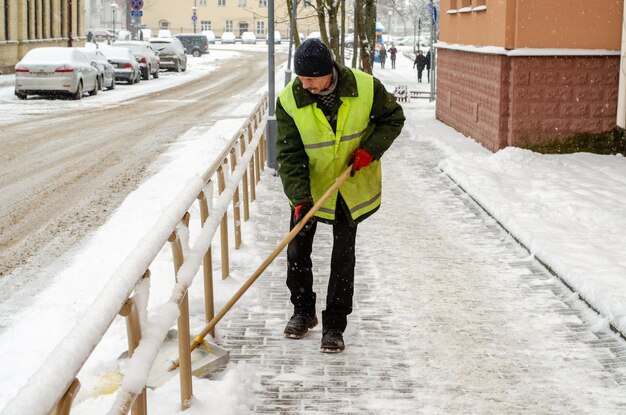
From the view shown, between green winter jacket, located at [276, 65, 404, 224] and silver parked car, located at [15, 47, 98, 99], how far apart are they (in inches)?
938

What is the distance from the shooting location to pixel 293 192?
18.9 feet

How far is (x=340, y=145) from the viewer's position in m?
5.76

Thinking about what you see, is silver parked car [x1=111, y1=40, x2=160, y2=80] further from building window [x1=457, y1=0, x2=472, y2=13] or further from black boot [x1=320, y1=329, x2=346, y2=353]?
black boot [x1=320, y1=329, x2=346, y2=353]

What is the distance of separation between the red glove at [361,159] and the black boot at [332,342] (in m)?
0.98

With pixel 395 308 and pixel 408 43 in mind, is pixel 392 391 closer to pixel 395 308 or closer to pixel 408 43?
pixel 395 308

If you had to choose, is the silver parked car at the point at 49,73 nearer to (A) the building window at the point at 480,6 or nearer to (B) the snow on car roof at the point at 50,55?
(B) the snow on car roof at the point at 50,55

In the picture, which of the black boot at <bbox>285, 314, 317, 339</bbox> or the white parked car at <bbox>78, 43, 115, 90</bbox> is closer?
the black boot at <bbox>285, 314, 317, 339</bbox>

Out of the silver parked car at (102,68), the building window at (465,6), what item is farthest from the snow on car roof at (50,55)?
the building window at (465,6)

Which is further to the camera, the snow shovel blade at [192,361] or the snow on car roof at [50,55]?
the snow on car roof at [50,55]

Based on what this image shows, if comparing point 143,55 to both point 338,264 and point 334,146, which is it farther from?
point 334,146

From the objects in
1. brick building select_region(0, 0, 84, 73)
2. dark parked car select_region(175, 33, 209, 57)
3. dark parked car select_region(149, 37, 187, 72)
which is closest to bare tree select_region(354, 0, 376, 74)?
brick building select_region(0, 0, 84, 73)

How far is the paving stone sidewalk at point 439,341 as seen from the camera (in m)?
5.14

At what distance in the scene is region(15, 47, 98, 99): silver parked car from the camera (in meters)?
28.4

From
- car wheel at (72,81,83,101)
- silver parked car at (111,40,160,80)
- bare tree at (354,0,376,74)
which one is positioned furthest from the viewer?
silver parked car at (111,40,160,80)
